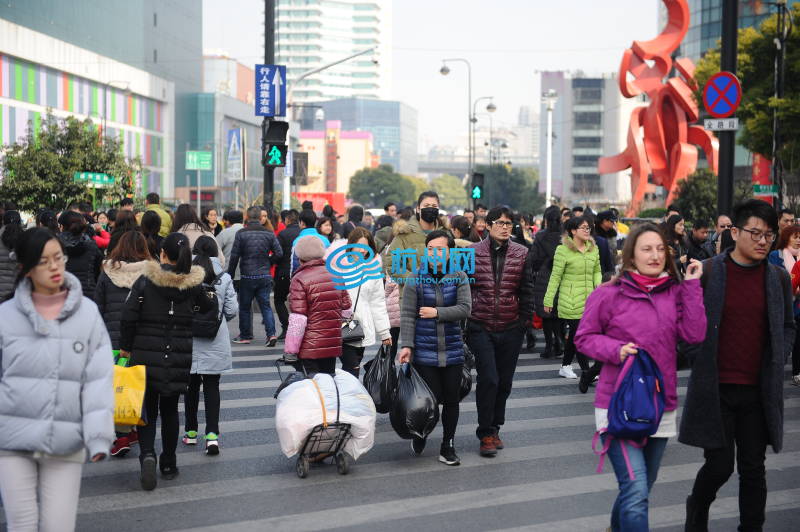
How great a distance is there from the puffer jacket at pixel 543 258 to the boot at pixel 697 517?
269 inches

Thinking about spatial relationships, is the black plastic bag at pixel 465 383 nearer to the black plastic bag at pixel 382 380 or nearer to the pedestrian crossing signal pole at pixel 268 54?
the black plastic bag at pixel 382 380

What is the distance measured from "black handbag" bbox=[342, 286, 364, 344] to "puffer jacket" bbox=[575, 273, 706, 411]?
4026 millimetres

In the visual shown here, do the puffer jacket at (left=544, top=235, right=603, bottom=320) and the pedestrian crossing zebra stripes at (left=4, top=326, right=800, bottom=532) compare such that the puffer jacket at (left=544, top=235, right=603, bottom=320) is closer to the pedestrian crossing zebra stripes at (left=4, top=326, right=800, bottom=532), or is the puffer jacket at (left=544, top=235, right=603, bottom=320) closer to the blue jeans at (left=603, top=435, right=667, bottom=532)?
the pedestrian crossing zebra stripes at (left=4, top=326, right=800, bottom=532)

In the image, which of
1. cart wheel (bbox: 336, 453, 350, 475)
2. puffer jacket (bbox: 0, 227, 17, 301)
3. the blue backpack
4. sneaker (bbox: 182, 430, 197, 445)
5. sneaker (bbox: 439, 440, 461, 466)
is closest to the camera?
the blue backpack

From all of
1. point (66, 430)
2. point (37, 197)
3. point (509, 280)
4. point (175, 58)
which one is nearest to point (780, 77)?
point (37, 197)

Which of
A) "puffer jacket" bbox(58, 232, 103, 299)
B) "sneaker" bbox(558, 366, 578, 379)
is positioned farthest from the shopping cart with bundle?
"sneaker" bbox(558, 366, 578, 379)

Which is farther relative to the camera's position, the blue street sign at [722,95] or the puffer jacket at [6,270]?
the blue street sign at [722,95]

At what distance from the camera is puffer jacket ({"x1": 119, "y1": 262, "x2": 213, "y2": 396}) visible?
6793 millimetres

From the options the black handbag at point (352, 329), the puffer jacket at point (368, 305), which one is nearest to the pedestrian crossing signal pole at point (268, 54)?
the puffer jacket at point (368, 305)

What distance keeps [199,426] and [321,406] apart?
211cm

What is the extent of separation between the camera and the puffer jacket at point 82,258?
10.1m

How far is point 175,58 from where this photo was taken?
9338 centimetres

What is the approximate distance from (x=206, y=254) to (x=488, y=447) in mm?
2685

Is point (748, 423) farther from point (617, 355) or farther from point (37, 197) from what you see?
point (37, 197)
